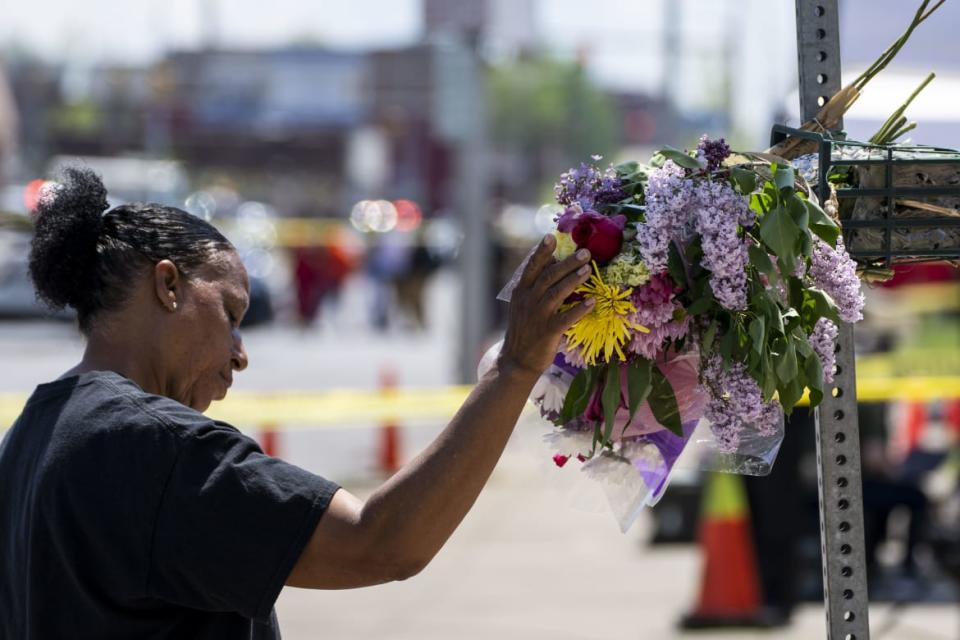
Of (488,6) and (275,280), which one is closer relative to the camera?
(488,6)

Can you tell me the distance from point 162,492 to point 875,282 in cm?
119

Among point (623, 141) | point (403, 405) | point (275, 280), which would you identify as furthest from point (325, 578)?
point (623, 141)

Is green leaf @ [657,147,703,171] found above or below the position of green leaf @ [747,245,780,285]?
above

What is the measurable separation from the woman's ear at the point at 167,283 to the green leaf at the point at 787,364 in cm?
92

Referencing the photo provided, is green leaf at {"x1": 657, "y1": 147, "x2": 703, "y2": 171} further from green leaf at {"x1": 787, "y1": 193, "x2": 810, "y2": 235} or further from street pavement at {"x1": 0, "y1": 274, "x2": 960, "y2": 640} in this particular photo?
street pavement at {"x1": 0, "y1": 274, "x2": 960, "y2": 640}

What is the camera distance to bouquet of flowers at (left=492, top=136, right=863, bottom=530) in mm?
2018

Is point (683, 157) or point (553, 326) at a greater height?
point (683, 157)

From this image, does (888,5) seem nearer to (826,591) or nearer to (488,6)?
(826,591)

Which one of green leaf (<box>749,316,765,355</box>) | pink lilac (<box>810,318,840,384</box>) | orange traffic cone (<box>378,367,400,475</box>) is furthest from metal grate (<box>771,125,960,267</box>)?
orange traffic cone (<box>378,367,400,475</box>)

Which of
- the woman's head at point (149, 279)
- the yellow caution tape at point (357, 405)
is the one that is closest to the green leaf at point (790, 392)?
the woman's head at point (149, 279)

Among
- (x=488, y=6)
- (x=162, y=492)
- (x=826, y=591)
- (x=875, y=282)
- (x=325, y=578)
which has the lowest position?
(x=826, y=591)

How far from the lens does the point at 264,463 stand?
196cm

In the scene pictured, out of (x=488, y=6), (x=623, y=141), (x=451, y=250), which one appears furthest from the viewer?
(x=623, y=141)

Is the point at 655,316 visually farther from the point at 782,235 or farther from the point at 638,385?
the point at 782,235
